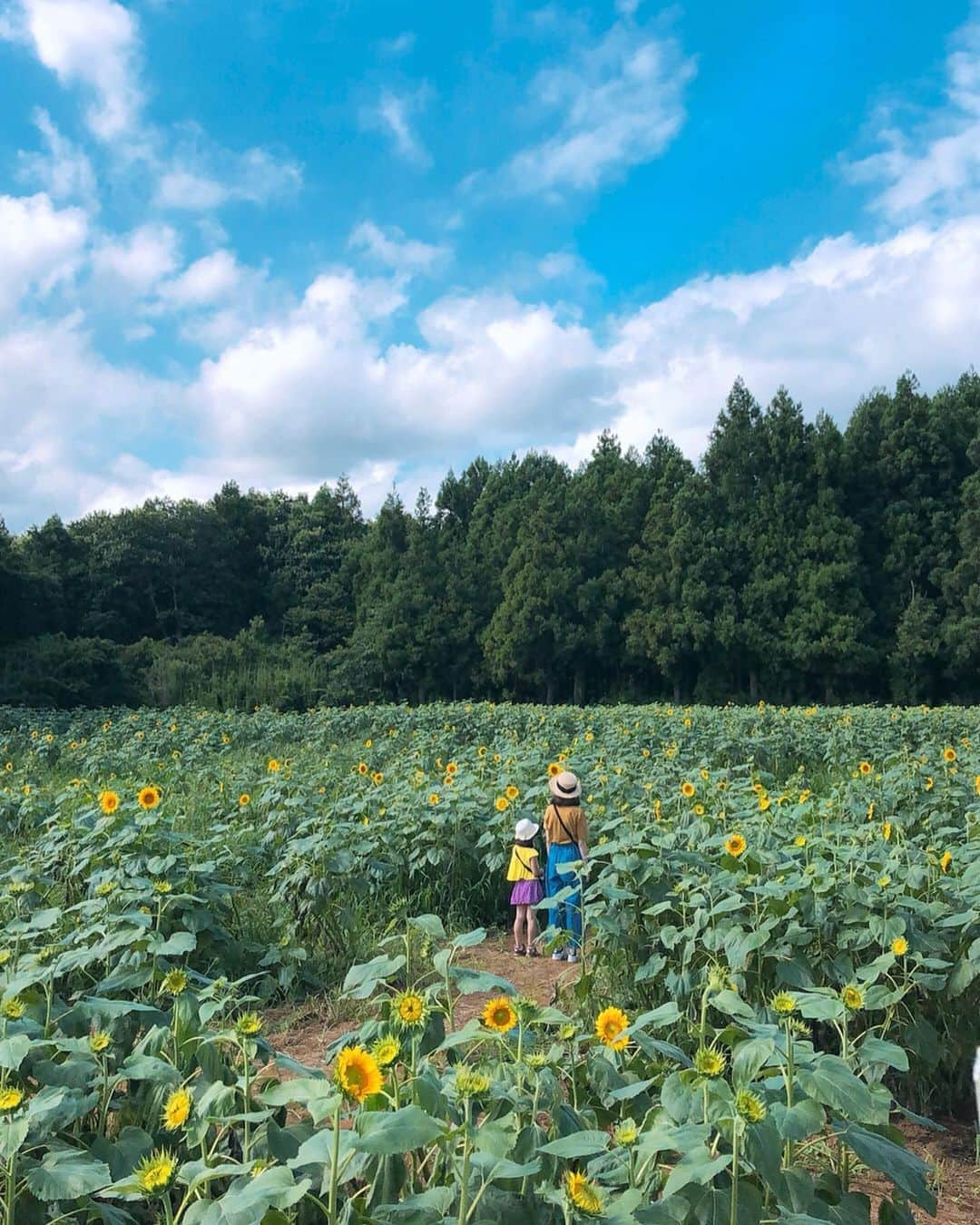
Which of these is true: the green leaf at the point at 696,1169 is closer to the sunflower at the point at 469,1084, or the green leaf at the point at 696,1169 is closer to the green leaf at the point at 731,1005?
the sunflower at the point at 469,1084

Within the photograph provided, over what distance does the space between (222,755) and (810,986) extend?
26.0 feet

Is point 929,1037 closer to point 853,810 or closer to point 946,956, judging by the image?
point 946,956

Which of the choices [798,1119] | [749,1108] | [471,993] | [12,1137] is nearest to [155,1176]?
[12,1137]

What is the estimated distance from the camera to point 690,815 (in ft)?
13.7

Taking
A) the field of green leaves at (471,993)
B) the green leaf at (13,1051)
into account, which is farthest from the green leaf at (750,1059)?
the green leaf at (13,1051)

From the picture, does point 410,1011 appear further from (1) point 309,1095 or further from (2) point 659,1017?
(2) point 659,1017

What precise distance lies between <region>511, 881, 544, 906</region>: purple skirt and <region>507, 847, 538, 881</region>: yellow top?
0.03m

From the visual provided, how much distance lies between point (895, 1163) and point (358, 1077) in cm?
84

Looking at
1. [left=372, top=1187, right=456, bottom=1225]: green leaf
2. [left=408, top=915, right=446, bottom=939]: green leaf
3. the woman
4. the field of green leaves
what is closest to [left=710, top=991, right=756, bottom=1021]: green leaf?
the field of green leaves

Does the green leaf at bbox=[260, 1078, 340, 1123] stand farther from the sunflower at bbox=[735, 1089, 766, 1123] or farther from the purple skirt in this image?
the purple skirt

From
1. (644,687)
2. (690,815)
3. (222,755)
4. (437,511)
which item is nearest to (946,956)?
(690,815)

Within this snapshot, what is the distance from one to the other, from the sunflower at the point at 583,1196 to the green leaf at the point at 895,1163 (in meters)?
0.47

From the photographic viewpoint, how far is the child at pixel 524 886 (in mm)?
4754

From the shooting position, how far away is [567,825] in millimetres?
4812
